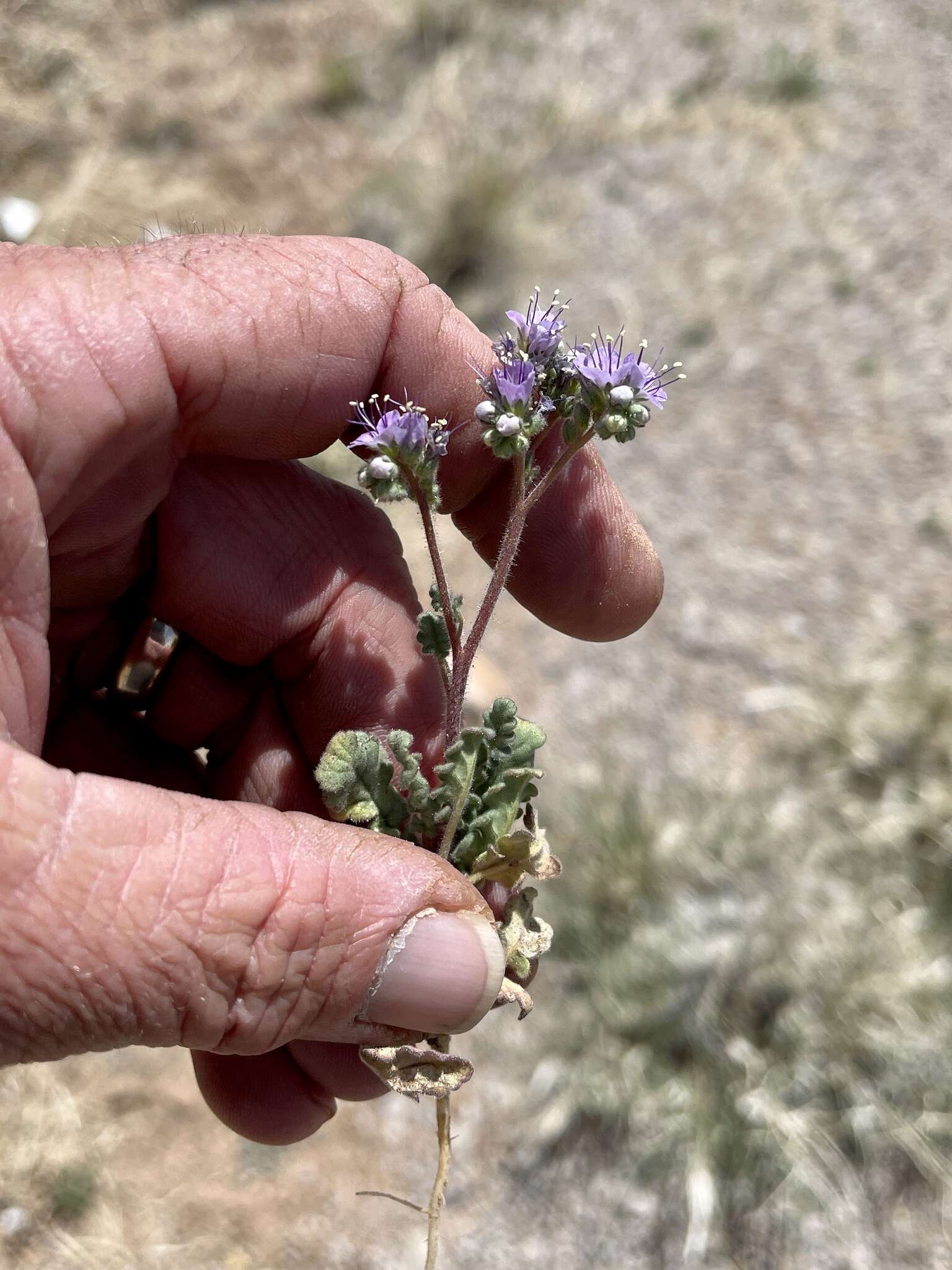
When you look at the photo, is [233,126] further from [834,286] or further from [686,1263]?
[686,1263]

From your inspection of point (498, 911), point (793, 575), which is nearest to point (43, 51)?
point (793, 575)

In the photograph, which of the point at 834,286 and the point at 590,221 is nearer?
the point at 834,286

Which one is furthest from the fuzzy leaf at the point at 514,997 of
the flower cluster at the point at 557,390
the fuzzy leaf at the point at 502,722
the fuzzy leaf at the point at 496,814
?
the flower cluster at the point at 557,390

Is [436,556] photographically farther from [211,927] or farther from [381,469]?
[211,927]

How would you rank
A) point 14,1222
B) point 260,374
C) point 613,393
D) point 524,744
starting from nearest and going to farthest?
point 613,393 < point 524,744 < point 260,374 < point 14,1222

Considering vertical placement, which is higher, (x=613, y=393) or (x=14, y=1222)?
(x=613, y=393)

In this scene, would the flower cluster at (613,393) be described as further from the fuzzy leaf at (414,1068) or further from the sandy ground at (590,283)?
the sandy ground at (590,283)

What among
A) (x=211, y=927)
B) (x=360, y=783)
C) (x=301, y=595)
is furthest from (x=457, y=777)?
(x=301, y=595)
